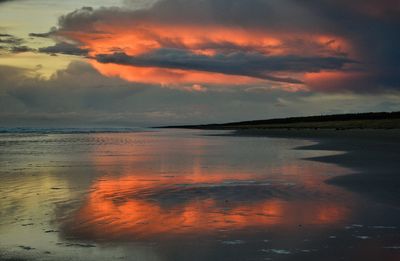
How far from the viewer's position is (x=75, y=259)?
769 centimetres

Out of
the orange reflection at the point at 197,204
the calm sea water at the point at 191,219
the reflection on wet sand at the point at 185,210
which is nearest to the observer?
the calm sea water at the point at 191,219

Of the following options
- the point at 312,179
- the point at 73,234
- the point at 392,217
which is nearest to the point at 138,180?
the point at 312,179

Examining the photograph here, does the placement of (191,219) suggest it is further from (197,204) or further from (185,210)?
(197,204)

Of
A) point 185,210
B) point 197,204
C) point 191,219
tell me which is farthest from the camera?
point 197,204

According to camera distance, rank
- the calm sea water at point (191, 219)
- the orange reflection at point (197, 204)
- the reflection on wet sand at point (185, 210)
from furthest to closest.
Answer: the orange reflection at point (197, 204)
the reflection on wet sand at point (185, 210)
the calm sea water at point (191, 219)

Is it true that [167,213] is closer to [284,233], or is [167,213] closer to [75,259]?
[284,233]

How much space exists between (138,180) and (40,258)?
1041cm

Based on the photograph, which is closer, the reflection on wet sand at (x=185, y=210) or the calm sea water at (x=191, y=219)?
the calm sea water at (x=191, y=219)

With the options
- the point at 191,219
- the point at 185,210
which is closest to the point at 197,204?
the point at 185,210

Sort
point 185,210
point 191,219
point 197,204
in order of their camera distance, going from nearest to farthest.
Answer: point 191,219
point 185,210
point 197,204

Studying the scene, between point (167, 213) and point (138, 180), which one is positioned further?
point (138, 180)

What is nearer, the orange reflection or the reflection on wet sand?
the reflection on wet sand

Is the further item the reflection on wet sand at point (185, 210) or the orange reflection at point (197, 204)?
the orange reflection at point (197, 204)

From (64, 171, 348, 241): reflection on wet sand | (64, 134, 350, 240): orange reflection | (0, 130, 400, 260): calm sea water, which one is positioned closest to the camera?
(0, 130, 400, 260): calm sea water
